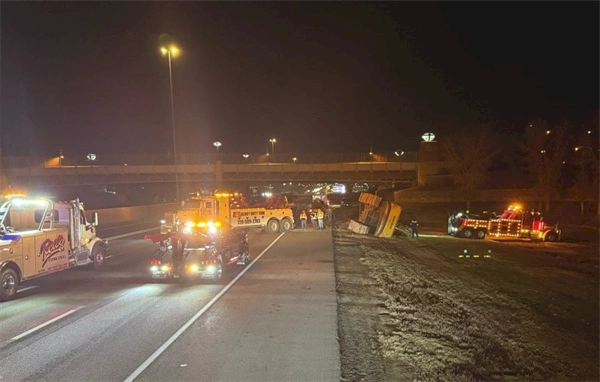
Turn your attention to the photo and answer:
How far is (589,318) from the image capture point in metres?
12.5

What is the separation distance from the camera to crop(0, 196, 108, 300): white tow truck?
12.5 metres

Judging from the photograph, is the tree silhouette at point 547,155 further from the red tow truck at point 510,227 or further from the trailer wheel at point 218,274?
the trailer wheel at point 218,274

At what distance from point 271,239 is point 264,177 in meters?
37.7

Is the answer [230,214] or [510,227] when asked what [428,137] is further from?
[230,214]

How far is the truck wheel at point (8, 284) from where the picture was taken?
1209 centimetres

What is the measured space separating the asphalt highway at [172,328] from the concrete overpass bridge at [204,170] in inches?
1826

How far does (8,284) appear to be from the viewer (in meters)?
12.4

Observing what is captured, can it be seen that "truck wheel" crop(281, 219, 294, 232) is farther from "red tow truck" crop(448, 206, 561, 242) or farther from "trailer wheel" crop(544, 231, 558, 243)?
"trailer wheel" crop(544, 231, 558, 243)

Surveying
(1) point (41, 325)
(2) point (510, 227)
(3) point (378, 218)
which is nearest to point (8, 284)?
(1) point (41, 325)

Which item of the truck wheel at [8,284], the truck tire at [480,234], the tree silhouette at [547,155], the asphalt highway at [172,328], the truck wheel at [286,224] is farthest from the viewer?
the tree silhouette at [547,155]

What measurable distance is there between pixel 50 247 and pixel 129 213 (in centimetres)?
2976

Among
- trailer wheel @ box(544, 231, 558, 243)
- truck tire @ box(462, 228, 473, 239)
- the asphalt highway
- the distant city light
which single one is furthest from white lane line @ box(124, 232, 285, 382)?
the distant city light

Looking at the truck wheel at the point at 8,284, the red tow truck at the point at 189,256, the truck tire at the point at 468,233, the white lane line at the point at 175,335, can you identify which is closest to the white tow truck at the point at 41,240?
the truck wheel at the point at 8,284

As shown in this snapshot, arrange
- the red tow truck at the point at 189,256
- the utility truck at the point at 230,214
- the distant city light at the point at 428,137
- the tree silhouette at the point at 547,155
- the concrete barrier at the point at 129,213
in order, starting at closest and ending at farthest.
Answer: the red tow truck at the point at 189,256
the utility truck at the point at 230,214
the concrete barrier at the point at 129,213
the tree silhouette at the point at 547,155
the distant city light at the point at 428,137
